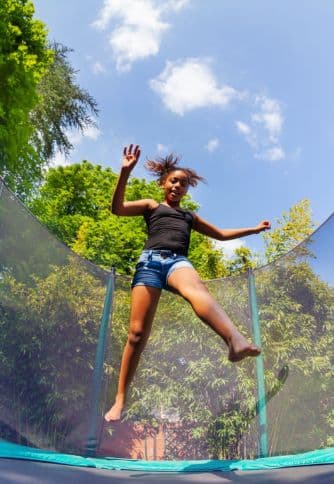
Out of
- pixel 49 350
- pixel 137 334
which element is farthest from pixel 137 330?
pixel 49 350

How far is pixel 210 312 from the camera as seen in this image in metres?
1.51

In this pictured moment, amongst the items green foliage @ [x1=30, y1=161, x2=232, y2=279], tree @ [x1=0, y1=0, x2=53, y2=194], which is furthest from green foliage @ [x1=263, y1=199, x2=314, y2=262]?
tree @ [x1=0, y1=0, x2=53, y2=194]

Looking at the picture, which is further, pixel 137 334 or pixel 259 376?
pixel 259 376

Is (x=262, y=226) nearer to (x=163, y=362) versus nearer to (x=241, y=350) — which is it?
(x=241, y=350)

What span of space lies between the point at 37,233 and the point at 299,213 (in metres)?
6.46

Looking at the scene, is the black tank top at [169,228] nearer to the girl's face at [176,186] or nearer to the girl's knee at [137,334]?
the girl's face at [176,186]

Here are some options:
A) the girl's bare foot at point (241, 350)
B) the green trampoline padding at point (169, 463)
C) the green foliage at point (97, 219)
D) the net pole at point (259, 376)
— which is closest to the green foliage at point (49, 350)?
the green trampoline padding at point (169, 463)

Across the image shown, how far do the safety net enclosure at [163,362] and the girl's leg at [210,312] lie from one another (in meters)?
0.76

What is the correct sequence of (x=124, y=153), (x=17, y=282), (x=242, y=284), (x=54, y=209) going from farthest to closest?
(x=54, y=209)
(x=242, y=284)
(x=17, y=282)
(x=124, y=153)

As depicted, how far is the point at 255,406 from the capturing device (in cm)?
224

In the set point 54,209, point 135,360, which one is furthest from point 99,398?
point 54,209

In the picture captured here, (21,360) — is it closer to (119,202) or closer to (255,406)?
(119,202)

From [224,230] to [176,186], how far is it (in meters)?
0.31

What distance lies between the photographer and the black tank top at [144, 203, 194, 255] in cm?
182
